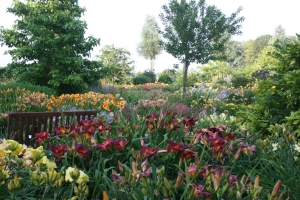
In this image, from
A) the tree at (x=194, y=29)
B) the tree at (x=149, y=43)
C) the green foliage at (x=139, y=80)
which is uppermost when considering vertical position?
the tree at (x=149, y=43)

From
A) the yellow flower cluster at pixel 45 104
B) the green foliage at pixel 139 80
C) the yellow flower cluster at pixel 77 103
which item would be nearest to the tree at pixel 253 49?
the green foliage at pixel 139 80

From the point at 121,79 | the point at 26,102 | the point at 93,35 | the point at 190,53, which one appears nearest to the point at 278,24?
the point at 121,79

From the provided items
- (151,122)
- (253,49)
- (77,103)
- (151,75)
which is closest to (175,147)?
(151,122)

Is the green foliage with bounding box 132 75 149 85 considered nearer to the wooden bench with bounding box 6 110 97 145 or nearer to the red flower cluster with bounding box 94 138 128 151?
the wooden bench with bounding box 6 110 97 145

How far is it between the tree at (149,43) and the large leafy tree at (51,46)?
31.3 m

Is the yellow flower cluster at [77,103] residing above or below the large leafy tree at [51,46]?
below

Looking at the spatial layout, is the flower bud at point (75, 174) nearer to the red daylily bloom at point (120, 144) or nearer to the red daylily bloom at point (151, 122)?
the red daylily bloom at point (120, 144)

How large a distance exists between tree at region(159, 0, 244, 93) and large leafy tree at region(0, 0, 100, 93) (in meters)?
4.36

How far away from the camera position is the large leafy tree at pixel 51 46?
1315 cm

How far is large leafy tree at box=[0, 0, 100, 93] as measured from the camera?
13.1m

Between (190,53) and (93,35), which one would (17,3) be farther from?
(190,53)

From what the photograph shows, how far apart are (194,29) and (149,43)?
2956 cm

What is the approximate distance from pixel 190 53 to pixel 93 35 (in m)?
5.30

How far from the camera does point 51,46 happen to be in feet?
44.4
